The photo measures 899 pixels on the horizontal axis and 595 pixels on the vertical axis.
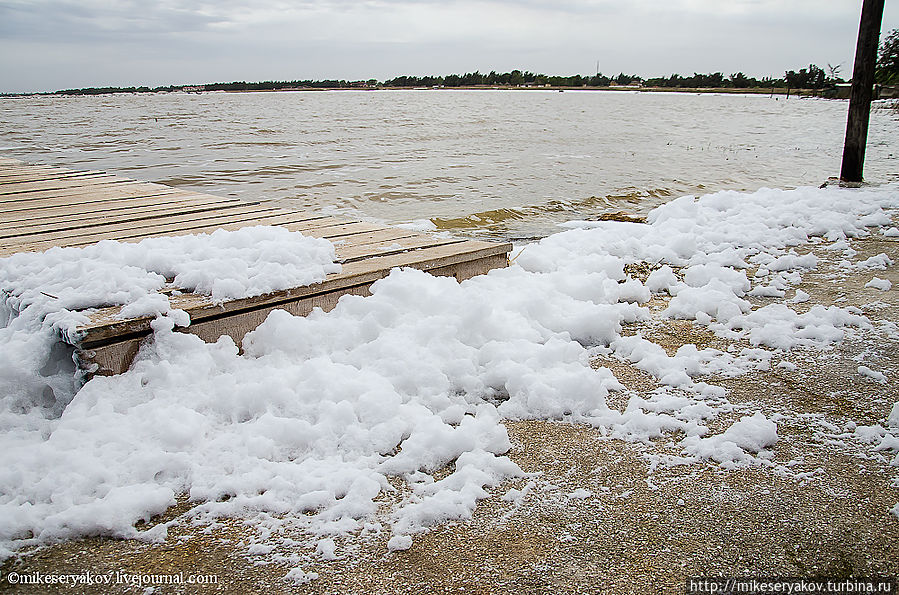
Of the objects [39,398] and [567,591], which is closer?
[567,591]

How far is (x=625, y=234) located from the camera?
478cm

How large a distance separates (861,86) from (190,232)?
782 cm

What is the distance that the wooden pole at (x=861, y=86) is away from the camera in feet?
23.0

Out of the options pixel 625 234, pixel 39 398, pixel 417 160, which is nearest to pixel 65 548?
pixel 39 398

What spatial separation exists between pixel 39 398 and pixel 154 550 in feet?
2.87

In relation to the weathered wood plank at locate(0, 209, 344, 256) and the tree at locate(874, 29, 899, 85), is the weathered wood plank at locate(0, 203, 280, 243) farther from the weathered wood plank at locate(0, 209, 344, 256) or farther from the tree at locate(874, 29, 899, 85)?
the tree at locate(874, 29, 899, 85)

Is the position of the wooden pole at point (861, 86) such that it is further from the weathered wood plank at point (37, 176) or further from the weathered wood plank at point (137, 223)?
the weathered wood plank at point (37, 176)

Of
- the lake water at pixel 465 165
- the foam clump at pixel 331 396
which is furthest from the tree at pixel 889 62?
the foam clump at pixel 331 396

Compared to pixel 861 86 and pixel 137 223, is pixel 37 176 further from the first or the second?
pixel 861 86

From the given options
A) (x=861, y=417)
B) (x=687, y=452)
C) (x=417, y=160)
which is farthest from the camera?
A: (x=417, y=160)

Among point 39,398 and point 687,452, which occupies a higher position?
point 39,398

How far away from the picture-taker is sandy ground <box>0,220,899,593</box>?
146cm

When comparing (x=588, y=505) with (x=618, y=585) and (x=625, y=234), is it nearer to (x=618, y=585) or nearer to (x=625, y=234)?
(x=618, y=585)

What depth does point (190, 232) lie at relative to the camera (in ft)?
11.8
